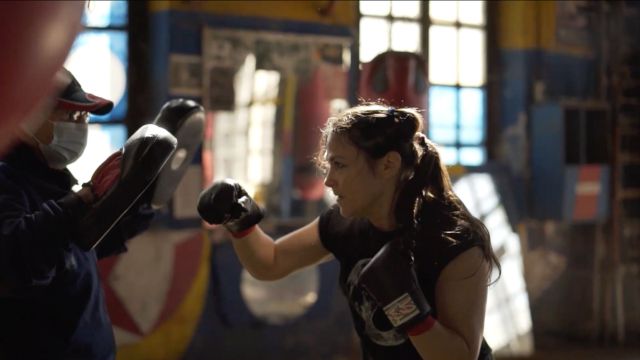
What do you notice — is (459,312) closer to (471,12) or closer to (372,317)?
(372,317)

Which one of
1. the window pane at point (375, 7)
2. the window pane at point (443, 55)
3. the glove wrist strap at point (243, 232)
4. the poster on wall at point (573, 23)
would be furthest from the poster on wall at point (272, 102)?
the glove wrist strap at point (243, 232)

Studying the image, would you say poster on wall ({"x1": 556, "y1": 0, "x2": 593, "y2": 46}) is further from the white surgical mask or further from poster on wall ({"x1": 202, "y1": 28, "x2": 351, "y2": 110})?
the white surgical mask

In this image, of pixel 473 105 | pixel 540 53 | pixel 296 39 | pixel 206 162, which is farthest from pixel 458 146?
pixel 206 162

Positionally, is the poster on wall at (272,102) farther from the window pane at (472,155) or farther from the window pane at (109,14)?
the window pane at (472,155)

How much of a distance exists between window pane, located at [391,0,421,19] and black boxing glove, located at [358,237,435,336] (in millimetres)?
3818

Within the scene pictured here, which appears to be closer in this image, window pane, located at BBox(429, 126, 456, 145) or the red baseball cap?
the red baseball cap

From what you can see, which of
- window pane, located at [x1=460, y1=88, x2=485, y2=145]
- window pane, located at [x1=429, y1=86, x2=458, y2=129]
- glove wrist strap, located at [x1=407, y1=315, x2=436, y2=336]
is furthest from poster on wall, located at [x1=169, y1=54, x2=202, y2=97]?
glove wrist strap, located at [x1=407, y1=315, x2=436, y2=336]

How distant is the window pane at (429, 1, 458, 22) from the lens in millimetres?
6043

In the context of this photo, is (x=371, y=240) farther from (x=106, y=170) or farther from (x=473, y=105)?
(x=473, y=105)

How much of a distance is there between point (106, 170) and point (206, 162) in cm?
253

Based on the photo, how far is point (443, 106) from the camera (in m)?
6.11

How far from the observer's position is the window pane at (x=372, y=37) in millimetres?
5703

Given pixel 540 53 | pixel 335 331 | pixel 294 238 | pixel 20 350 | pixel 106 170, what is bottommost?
pixel 335 331

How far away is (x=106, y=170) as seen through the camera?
2.53 metres
